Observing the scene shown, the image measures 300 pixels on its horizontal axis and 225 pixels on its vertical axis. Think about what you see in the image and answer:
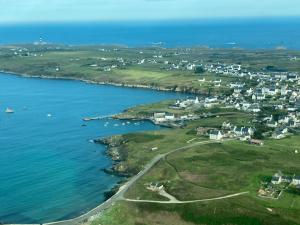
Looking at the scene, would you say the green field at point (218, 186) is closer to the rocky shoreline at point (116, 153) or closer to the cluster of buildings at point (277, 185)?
the cluster of buildings at point (277, 185)

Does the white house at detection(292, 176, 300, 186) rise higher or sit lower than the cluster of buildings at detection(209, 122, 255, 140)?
lower

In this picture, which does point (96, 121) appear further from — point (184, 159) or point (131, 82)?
point (131, 82)

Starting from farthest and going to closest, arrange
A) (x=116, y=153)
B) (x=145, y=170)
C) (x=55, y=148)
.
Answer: (x=55, y=148) < (x=116, y=153) < (x=145, y=170)

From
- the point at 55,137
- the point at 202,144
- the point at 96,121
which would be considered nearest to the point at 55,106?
the point at 96,121

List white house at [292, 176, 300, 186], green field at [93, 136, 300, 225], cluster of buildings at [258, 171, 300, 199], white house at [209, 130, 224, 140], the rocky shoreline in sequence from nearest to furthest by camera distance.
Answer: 1. green field at [93, 136, 300, 225]
2. cluster of buildings at [258, 171, 300, 199]
3. white house at [292, 176, 300, 186]
4. the rocky shoreline
5. white house at [209, 130, 224, 140]

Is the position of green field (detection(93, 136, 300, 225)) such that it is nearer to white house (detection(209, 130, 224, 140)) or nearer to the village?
white house (detection(209, 130, 224, 140))

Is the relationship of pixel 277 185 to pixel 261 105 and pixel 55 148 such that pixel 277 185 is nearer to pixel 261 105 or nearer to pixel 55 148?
pixel 55 148

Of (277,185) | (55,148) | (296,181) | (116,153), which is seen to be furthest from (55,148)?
(296,181)

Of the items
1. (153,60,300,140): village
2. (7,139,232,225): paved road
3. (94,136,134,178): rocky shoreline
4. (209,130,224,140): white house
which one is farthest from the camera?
(153,60,300,140): village

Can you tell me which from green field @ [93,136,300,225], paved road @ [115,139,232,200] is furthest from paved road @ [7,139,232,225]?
green field @ [93,136,300,225]
